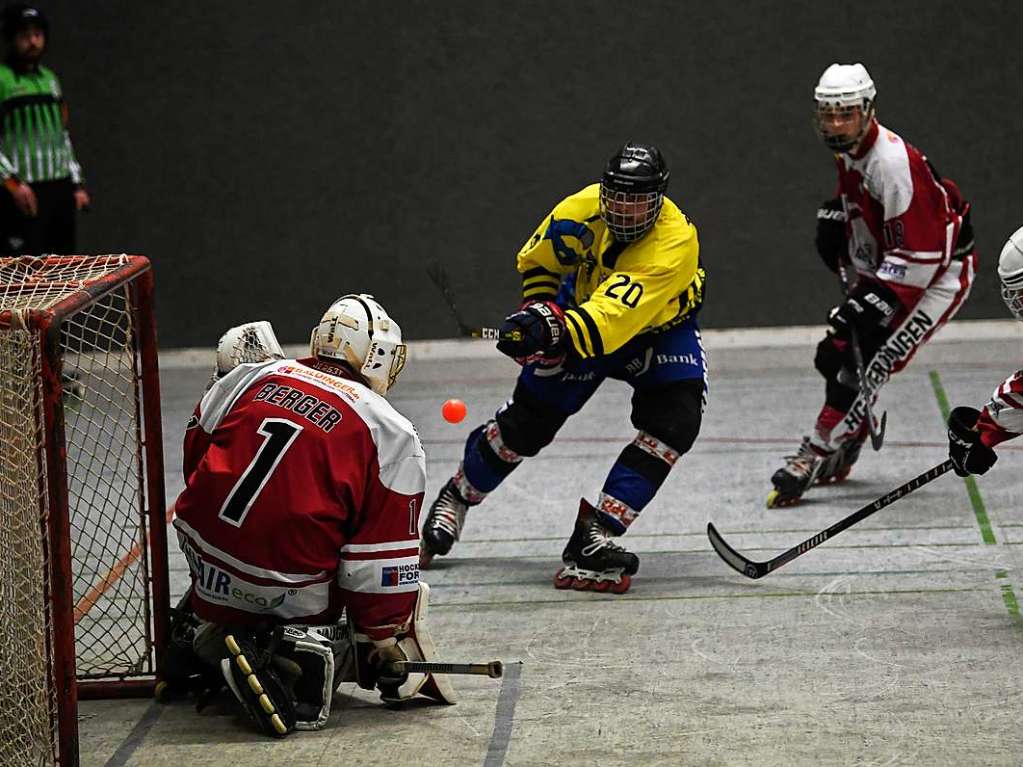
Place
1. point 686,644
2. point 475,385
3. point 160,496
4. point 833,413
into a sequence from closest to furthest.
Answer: point 160,496, point 686,644, point 833,413, point 475,385

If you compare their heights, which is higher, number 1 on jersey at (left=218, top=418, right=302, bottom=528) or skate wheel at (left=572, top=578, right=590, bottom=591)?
number 1 on jersey at (left=218, top=418, right=302, bottom=528)

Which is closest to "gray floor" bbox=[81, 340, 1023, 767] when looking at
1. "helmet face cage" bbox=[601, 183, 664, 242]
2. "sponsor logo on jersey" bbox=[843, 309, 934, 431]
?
"sponsor logo on jersey" bbox=[843, 309, 934, 431]

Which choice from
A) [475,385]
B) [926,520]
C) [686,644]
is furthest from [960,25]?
[686,644]

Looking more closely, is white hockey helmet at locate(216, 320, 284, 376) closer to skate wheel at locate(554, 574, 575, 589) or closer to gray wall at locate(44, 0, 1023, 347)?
skate wheel at locate(554, 574, 575, 589)

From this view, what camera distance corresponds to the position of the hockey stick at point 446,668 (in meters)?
3.44

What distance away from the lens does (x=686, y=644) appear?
4145 mm

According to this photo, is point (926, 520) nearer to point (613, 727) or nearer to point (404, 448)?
point (613, 727)

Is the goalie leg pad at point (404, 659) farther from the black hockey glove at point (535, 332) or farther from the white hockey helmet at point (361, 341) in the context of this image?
the black hockey glove at point (535, 332)

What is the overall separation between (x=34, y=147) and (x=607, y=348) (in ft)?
13.0

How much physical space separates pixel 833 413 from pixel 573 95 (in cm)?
298

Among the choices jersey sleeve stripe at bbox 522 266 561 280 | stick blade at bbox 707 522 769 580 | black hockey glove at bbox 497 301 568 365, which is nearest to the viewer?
black hockey glove at bbox 497 301 568 365

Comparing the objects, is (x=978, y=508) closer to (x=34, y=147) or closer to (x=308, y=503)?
(x=308, y=503)

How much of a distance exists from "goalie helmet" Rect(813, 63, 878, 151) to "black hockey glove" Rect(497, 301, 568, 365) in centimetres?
145

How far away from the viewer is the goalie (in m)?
3.46
